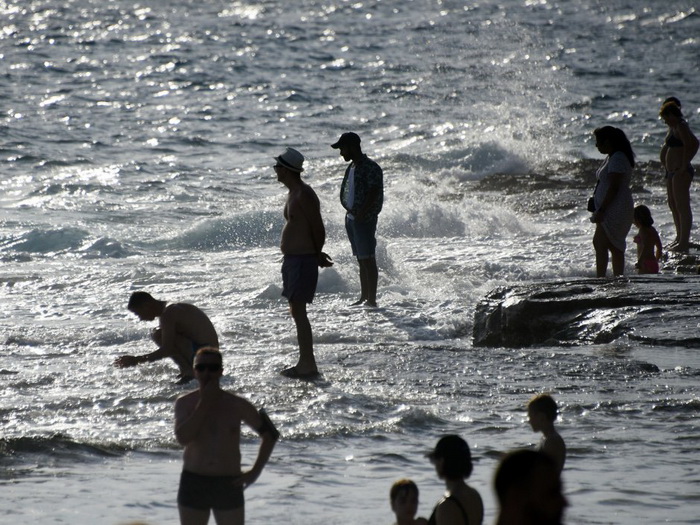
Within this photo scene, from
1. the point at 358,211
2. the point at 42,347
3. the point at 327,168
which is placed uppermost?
the point at 327,168

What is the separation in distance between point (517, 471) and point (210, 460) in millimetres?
2086

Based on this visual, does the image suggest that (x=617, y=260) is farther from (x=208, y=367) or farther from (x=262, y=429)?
(x=208, y=367)

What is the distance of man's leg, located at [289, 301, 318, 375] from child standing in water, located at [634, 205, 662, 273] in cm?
391

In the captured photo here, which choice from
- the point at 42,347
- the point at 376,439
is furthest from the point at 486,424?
the point at 42,347

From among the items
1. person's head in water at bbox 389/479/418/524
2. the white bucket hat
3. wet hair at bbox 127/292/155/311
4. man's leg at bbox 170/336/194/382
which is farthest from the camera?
the white bucket hat

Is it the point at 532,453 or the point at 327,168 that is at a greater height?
the point at 327,168

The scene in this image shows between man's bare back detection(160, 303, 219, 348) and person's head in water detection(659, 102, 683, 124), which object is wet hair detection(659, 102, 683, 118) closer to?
person's head in water detection(659, 102, 683, 124)

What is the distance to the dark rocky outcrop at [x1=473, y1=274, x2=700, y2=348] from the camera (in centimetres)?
889

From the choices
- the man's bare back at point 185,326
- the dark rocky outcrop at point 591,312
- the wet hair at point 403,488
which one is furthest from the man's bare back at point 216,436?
the dark rocky outcrop at point 591,312

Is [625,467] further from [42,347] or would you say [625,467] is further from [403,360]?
[42,347]

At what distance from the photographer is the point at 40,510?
5.68m

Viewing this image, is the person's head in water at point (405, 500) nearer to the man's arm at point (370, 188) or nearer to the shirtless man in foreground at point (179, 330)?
the shirtless man in foreground at point (179, 330)

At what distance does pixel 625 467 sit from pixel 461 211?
1104 cm

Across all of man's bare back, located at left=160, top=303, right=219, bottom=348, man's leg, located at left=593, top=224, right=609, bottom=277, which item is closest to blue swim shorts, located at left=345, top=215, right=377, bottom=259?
man's leg, located at left=593, top=224, right=609, bottom=277
